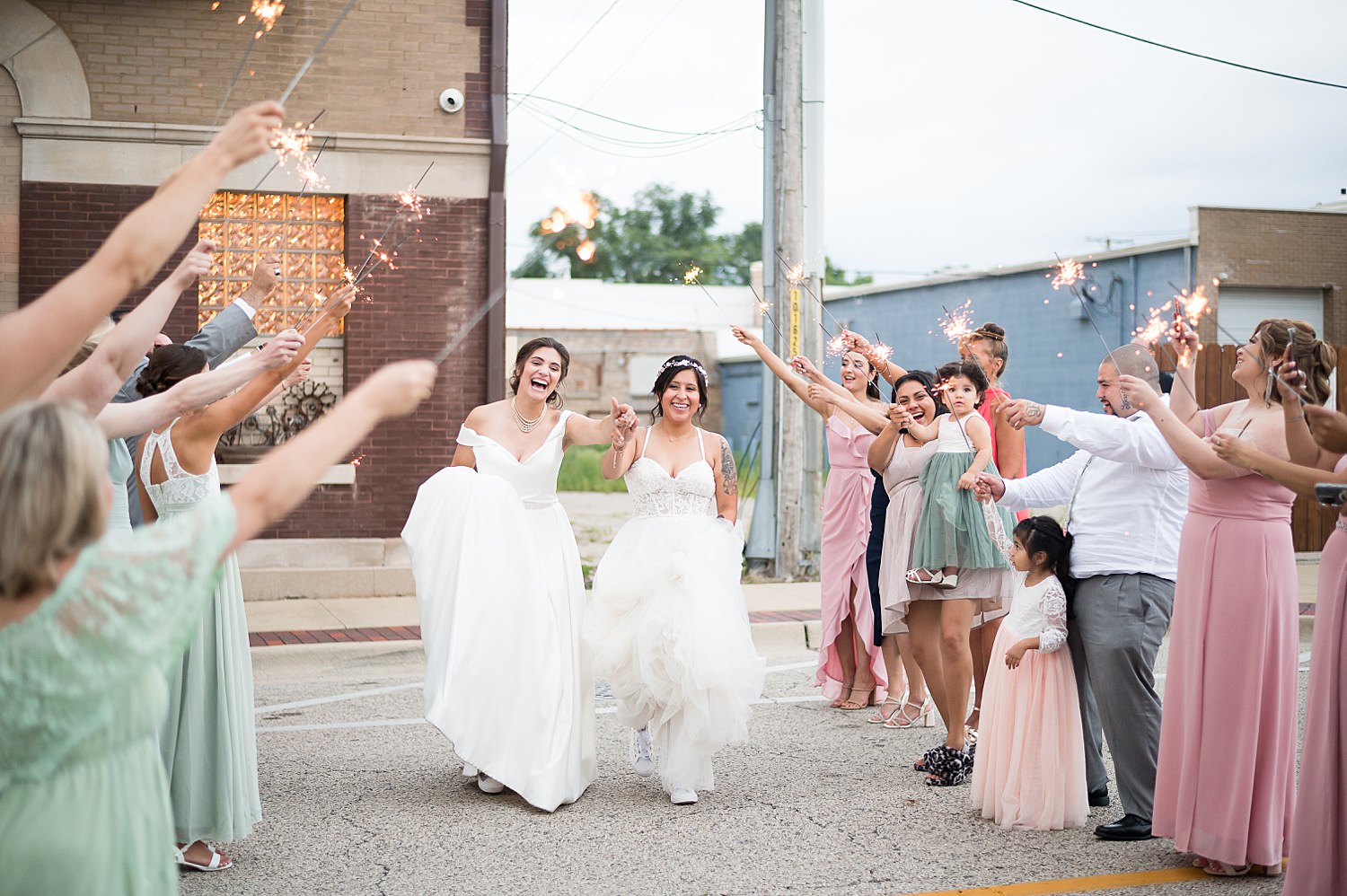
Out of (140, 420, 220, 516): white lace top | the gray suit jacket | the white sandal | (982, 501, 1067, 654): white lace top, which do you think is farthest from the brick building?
(982, 501, 1067, 654): white lace top

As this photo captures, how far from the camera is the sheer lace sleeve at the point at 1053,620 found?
545cm

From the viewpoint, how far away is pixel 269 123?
119 inches

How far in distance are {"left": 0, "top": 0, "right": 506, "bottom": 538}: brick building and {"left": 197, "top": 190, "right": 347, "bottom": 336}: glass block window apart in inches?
0.7

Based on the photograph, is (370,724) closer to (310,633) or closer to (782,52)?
(310,633)

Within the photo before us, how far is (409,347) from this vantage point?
1223 centimetres

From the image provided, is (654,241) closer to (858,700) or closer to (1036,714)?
(858,700)

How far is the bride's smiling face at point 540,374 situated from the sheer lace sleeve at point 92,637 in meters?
3.80

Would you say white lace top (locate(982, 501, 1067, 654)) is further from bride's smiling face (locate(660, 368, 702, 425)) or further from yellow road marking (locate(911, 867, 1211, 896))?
bride's smiling face (locate(660, 368, 702, 425))

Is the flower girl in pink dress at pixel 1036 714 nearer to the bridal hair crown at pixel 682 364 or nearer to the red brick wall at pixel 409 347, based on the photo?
the bridal hair crown at pixel 682 364

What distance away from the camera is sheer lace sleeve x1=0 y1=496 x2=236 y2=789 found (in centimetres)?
246

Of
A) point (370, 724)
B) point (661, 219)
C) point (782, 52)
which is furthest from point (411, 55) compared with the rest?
point (661, 219)

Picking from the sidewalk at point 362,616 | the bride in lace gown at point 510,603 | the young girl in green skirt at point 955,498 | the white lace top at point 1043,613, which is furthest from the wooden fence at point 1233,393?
the bride in lace gown at point 510,603

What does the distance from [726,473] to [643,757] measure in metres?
1.55

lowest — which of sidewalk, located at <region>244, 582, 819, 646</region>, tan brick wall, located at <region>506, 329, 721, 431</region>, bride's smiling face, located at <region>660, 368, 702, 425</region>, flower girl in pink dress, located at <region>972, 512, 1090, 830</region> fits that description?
sidewalk, located at <region>244, 582, 819, 646</region>
